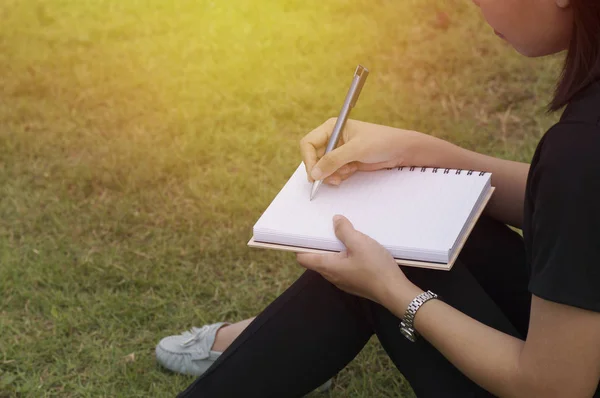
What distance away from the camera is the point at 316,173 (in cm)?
181

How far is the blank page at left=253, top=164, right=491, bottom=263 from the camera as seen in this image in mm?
1628

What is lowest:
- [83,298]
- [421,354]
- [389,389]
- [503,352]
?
[389,389]

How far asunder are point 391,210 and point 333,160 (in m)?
0.17

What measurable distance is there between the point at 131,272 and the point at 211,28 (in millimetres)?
2048

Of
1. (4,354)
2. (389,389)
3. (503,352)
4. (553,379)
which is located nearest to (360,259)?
(503,352)

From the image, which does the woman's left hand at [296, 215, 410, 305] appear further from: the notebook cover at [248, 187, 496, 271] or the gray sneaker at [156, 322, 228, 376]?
the gray sneaker at [156, 322, 228, 376]

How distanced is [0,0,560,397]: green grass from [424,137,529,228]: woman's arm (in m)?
0.73

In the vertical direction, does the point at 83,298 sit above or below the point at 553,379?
below

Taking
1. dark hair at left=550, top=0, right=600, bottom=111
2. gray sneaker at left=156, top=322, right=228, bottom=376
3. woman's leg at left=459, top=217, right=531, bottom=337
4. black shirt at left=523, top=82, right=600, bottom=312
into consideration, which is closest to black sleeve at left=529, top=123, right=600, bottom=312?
black shirt at left=523, top=82, right=600, bottom=312

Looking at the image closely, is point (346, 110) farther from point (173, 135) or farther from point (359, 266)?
point (173, 135)

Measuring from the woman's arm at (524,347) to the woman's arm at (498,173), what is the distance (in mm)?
474

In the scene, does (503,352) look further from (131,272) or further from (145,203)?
(145,203)

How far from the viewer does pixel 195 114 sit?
12.8 feet

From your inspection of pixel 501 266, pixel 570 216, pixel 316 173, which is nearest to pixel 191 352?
pixel 316 173
